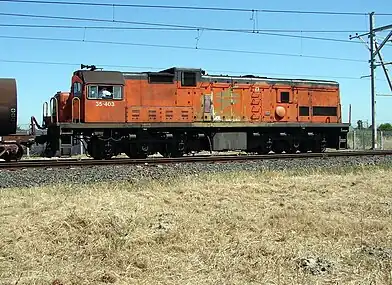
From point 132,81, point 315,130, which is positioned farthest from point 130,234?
point 315,130

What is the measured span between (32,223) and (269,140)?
15720 millimetres

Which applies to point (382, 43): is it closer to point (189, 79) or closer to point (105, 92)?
point (189, 79)

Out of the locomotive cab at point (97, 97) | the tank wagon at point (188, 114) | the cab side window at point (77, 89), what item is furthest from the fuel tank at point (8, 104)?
the cab side window at point (77, 89)

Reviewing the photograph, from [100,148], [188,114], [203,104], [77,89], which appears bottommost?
[100,148]

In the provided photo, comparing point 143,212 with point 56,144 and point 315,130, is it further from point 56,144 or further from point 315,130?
point 315,130

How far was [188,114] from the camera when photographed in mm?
20234

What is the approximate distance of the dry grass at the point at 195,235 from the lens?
545cm

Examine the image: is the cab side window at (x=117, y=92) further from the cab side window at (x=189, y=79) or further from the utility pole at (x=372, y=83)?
the utility pole at (x=372, y=83)

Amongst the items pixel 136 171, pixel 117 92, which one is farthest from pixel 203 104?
pixel 136 171

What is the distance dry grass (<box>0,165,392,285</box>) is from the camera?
Result: 545cm

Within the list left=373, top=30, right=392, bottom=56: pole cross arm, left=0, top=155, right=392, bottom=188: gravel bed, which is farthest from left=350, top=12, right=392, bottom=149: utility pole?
left=0, top=155, right=392, bottom=188: gravel bed

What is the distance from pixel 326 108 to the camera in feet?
78.9

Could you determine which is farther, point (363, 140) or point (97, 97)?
point (363, 140)

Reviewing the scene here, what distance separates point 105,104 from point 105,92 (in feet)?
1.58
